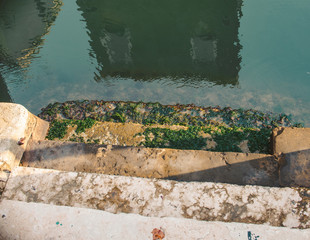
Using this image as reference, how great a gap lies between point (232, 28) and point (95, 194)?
24.8ft

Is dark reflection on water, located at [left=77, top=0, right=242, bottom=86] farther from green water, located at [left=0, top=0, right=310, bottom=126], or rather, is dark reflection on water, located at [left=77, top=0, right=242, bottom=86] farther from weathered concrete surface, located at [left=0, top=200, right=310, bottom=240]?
weathered concrete surface, located at [left=0, top=200, right=310, bottom=240]

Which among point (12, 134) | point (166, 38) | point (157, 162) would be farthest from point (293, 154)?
point (166, 38)

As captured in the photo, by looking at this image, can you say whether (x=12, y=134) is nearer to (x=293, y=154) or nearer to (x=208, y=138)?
(x=208, y=138)

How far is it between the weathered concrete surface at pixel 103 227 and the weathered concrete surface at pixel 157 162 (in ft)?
3.31

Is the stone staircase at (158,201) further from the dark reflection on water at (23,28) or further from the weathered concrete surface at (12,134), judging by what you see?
the dark reflection on water at (23,28)

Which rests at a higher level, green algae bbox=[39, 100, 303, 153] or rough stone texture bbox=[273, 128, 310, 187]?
rough stone texture bbox=[273, 128, 310, 187]

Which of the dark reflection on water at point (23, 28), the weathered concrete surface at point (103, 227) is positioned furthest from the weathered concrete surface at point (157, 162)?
the dark reflection on water at point (23, 28)

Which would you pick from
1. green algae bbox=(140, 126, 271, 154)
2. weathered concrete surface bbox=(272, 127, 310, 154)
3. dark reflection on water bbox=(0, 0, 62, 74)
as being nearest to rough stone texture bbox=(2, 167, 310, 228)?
weathered concrete surface bbox=(272, 127, 310, 154)

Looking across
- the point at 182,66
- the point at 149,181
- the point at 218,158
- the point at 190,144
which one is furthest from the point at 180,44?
the point at 149,181

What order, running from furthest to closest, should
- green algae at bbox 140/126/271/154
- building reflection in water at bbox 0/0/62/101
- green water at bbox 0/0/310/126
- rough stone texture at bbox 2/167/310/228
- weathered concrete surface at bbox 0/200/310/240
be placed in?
building reflection in water at bbox 0/0/62/101, green water at bbox 0/0/310/126, green algae at bbox 140/126/271/154, rough stone texture at bbox 2/167/310/228, weathered concrete surface at bbox 0/200/310/240

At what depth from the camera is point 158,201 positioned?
290 cm

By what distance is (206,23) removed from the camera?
905 centimetres

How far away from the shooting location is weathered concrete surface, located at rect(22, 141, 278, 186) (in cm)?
371

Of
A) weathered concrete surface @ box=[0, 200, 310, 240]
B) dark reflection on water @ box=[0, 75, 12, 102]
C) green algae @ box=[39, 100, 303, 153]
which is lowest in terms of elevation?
green algae @ box=[39, 100, 303, 153]
